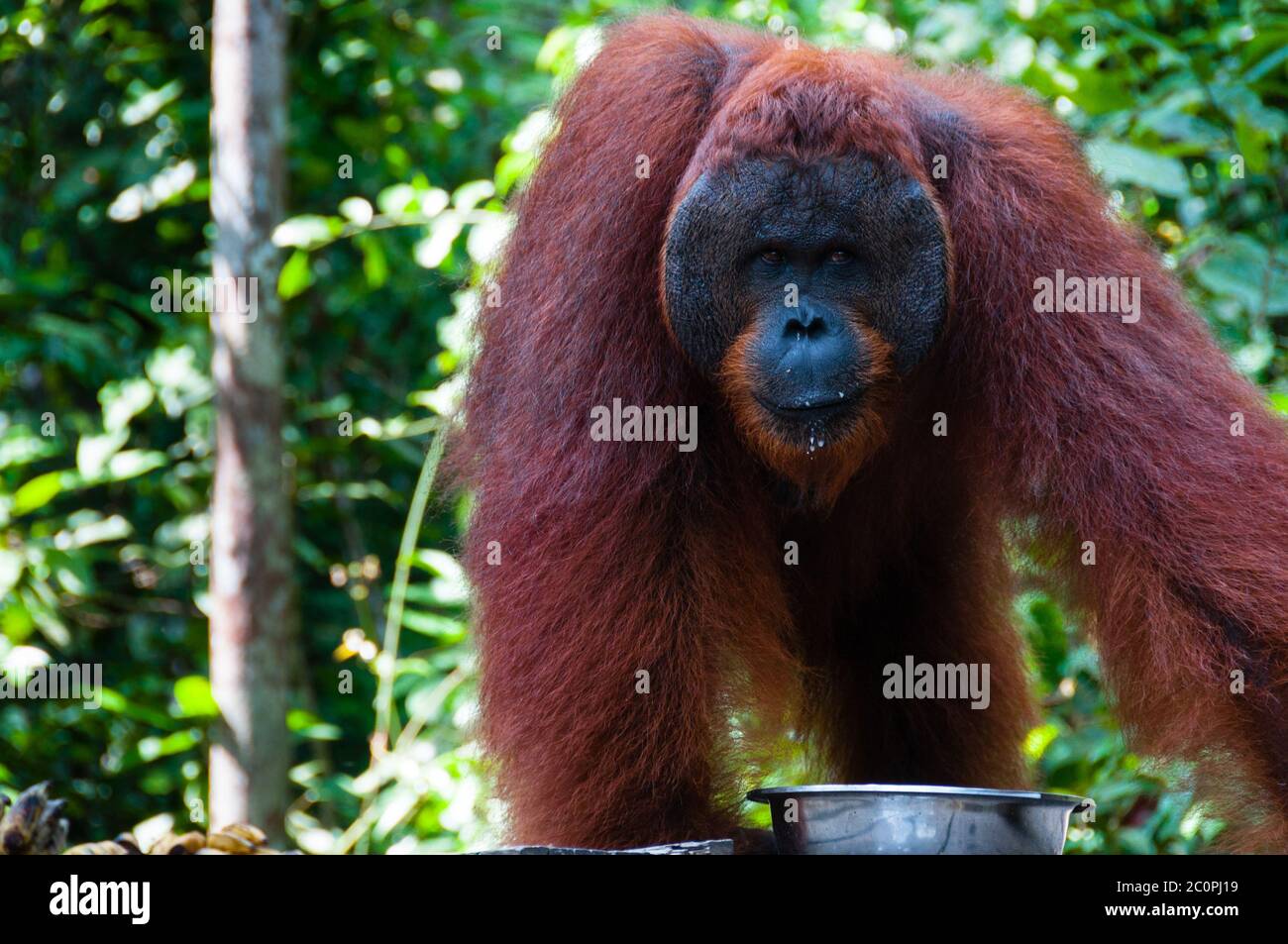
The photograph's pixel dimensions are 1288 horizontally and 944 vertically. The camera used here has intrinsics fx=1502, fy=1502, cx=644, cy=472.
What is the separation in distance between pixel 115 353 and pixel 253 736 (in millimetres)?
2220

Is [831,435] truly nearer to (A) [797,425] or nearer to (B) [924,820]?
(A) [797,425]

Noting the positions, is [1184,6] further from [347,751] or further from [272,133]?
[347,751]

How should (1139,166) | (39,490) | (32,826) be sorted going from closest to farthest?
(32,826) < (1139,166) < (39,490)

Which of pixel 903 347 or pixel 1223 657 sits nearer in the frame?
pixel 1223 657

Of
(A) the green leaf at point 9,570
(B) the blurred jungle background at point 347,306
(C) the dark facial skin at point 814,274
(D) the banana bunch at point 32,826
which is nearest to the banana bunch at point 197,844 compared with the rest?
(D) the banana bunch at point 32,826

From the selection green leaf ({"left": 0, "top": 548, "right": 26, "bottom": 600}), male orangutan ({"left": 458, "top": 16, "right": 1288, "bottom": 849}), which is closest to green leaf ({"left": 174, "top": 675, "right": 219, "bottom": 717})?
green leaf ({"left": 0, "top": 548, "right": 26, "bottom": 600})

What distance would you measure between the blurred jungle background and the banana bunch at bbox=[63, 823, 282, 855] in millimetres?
1064

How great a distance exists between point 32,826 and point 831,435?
1.90 metres

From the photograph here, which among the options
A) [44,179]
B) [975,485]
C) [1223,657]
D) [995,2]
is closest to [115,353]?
[44,179]

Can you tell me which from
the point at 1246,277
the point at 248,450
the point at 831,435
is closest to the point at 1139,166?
the point at 1246,277

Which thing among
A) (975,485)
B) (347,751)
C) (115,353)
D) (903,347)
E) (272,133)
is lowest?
(347,751)

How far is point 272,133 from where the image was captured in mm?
5906

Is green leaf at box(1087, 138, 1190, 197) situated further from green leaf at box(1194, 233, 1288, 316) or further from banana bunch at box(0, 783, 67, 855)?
banana bunch at box(0, 783, 67, 855)

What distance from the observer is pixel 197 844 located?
3.37 metres
